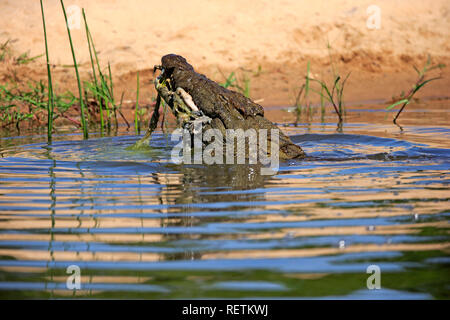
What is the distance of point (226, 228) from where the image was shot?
2.75 meters

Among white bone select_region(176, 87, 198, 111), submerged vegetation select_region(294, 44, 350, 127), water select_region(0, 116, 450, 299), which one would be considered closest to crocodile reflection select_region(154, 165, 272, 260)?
water select_region(0, 116, 450, 299)

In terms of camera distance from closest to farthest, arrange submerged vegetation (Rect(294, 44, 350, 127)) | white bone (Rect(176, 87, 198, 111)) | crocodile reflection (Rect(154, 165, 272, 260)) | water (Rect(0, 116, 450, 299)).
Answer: water (Rect(0, 116, 450, 299)) < crocodile reflection (Rect(154, 165, 272, 260)) < white bone (Rect(176, 87, 198, 111)) < submerged vegetation (Rect(294, 44, 350, 127))

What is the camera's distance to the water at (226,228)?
2154 mm

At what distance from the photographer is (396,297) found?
206cm

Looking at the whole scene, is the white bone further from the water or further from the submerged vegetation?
the submerged vegetation

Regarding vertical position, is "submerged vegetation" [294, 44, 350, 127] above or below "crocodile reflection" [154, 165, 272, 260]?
above

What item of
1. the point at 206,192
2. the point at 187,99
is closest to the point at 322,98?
the point at 187,99

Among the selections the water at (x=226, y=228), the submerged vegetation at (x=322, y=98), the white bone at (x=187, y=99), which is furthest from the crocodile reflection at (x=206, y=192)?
the submerged vegetation at (x=322, y=98)

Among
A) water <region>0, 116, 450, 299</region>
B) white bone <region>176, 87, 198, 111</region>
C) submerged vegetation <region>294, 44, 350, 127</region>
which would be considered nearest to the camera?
water <region>0, 116, 450, 299</region>

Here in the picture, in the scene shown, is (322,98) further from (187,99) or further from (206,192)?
(206,192)

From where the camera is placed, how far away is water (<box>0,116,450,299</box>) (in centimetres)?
215

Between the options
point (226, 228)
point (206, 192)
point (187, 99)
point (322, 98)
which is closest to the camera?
point (226, 228)

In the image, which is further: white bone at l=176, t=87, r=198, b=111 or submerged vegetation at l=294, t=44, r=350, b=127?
submerged vegetation at l=294, t=44, r=350, b=127

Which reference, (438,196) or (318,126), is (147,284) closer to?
(438,196)
